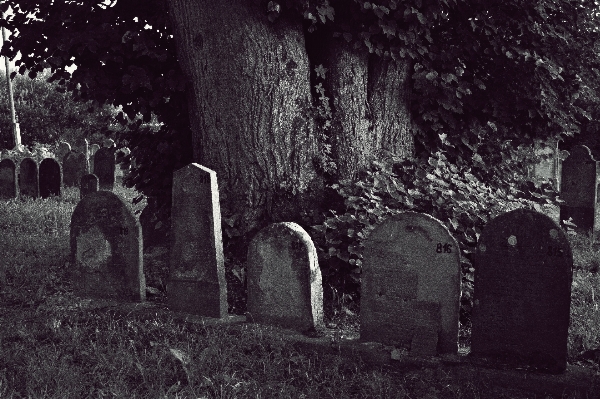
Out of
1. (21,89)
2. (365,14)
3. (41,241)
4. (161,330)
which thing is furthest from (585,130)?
(21,89)

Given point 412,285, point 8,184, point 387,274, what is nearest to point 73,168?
point 8,184

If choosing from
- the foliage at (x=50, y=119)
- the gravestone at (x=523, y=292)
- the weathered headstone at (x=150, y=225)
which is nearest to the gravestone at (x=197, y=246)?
the gravestone at (x=523, y=292)

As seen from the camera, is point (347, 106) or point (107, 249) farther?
point (347, 106)

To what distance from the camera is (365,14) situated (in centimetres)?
682

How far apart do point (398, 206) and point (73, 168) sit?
31.6 ft

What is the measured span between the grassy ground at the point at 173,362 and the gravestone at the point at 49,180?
21.2ft

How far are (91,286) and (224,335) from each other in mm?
1513

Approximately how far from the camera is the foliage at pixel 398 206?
6.18m

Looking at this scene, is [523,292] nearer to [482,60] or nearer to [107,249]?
[107,249]

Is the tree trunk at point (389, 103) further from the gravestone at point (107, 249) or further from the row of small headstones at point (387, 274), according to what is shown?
the gravestone at point (107, 249)

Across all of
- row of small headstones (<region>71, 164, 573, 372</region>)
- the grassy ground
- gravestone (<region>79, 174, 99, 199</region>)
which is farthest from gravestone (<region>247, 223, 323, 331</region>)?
gravestone (<region>79, 174, 99, 199</region>)

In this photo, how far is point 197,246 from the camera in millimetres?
5676

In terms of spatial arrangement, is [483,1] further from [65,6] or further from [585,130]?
[585,130]

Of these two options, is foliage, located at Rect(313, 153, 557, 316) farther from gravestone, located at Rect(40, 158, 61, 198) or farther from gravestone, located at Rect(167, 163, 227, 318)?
gravestone, located at Rect(40, 158, 61, 198)
